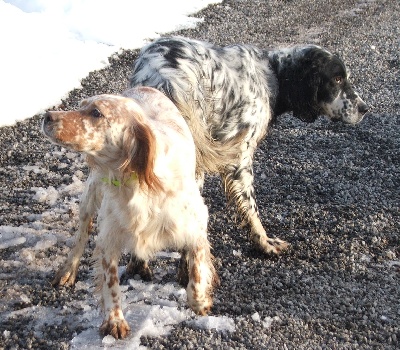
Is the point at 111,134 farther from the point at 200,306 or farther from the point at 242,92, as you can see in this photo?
the point at 242,92

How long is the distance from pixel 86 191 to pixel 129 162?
4.04 ft

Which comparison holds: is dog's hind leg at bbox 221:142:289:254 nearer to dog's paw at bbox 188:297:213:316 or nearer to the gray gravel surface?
the gray gravel surface

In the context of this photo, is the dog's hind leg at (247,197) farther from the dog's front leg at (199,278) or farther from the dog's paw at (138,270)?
the dog's front leg at (199,278)

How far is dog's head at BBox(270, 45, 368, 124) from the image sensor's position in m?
4.95

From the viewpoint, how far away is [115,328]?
3512mm

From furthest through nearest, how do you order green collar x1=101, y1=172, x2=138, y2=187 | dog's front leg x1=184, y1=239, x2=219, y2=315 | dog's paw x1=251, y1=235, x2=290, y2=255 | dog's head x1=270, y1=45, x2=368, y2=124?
dog's head x1=270, y1=45, x2=368, y2=124 < dog's paw x1=251, y1=235, x2=290, y2=255 < dog's front leg x1=184, y1=239, x2=219, y2=315 < green collar x1=101, y1=172, x2=138, y2=187

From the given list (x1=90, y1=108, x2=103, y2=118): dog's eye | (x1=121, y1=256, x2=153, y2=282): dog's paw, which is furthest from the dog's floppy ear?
(x1=121, y1=256, x2=153, y2=282): dog's paw

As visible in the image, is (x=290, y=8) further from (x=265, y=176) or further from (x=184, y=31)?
(x=265, y=176)

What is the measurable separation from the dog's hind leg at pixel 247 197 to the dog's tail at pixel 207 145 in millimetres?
87

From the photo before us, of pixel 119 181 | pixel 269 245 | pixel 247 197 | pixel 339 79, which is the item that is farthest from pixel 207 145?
pixel 339 79

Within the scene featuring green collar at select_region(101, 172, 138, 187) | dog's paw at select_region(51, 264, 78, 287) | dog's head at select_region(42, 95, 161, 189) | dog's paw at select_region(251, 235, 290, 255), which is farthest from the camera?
dog's paw at select_region(251, 235, 290, 255)

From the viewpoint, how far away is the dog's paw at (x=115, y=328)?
351 centimetres

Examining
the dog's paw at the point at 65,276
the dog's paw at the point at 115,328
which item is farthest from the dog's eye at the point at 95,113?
the dog's paw at the point at 65,276

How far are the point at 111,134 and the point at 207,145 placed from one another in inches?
57.3
